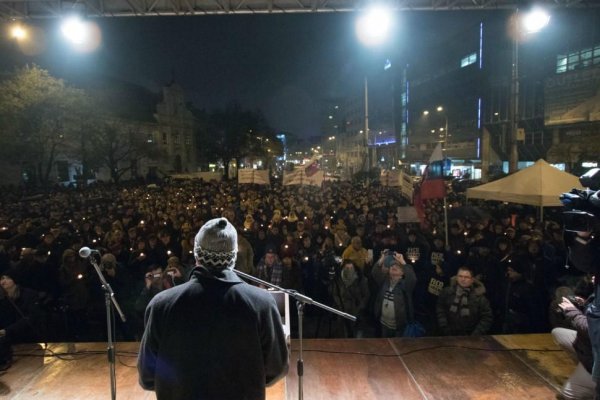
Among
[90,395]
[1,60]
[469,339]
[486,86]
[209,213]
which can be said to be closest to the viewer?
[90,395]

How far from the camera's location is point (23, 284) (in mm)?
7133

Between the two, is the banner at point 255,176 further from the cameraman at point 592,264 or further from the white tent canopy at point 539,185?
the cameraman at point 592,264

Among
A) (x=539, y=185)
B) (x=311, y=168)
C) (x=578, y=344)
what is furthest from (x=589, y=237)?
(x=311, y=168)

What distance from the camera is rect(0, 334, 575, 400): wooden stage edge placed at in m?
4.41

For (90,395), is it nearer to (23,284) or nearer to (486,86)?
(23,284)

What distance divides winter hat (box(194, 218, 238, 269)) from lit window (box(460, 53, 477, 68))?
173 feet

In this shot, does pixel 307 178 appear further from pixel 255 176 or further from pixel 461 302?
pixel 461 302

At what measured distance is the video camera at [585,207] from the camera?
115 inches

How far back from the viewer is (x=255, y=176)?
16688 mm

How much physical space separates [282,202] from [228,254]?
1370 centimetres

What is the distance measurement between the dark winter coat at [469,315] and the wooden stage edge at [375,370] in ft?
0.66

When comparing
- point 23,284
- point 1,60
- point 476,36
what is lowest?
point 23,284

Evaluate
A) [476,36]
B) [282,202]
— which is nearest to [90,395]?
[282,202]

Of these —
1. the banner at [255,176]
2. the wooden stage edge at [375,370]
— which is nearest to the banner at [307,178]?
the banner at [255,176]
